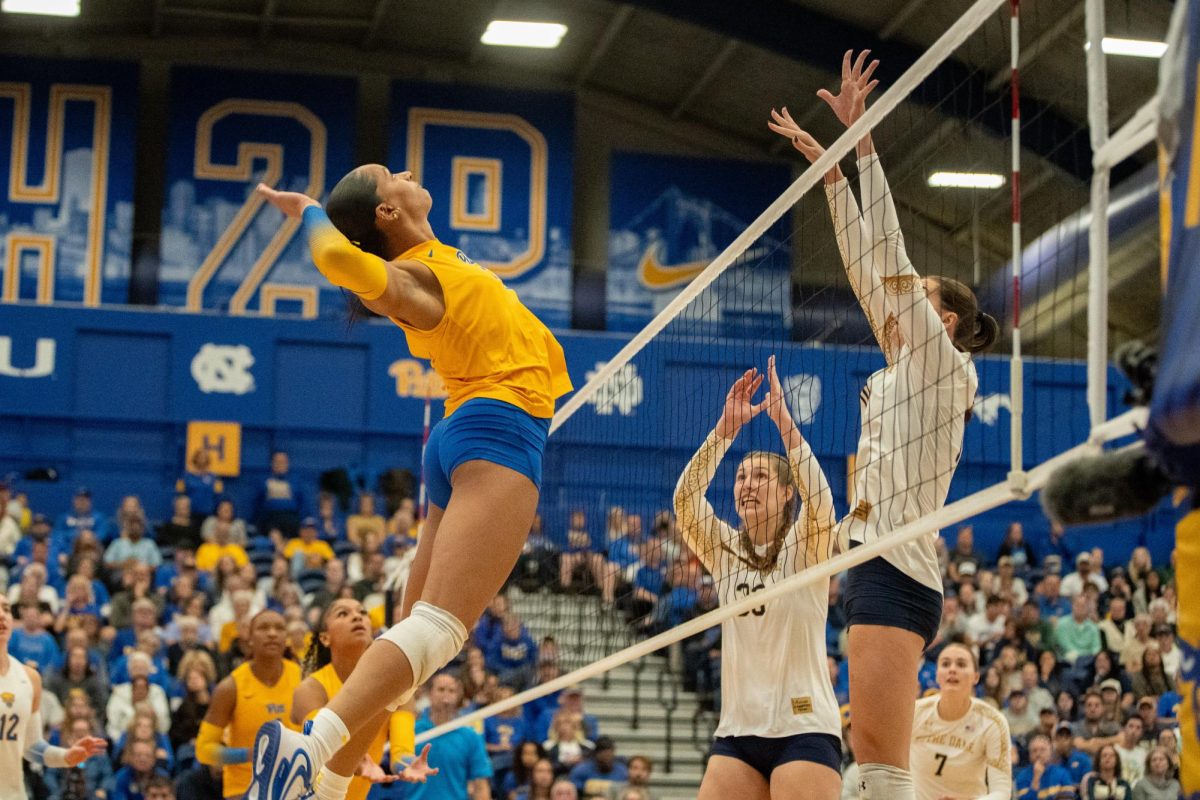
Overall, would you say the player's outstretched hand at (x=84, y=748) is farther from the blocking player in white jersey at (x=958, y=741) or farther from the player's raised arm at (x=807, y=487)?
the player's raised arm at (x=807, y=487)

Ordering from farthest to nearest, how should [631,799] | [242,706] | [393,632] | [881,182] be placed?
[631,799]
[242,706]
[881,182]
[393,632]

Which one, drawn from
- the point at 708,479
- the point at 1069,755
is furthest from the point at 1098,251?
the point at 1069,755

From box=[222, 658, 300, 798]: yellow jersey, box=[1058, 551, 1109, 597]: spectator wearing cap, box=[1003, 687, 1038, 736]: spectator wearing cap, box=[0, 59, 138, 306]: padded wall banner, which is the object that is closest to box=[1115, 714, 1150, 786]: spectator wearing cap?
box=[1003, 687, 1038, 736]: spectator wearing cap

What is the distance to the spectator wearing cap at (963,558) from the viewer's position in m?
18.7

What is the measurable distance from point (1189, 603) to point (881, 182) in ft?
8.91

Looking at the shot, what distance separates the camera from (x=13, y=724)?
901cm

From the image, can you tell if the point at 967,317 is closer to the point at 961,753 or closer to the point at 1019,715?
the point at 961,753

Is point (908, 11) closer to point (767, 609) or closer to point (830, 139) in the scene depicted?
point (830, 139)

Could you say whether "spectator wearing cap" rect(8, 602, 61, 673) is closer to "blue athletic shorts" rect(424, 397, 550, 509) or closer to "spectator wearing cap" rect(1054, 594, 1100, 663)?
"blue athletic shorts" rect(424, 397, 550, 509)

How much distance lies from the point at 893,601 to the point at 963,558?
50.3ft

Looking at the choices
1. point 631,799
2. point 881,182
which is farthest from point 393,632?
point 631,799

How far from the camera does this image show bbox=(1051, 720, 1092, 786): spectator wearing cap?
46.4 ft

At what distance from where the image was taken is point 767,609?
5664 mm

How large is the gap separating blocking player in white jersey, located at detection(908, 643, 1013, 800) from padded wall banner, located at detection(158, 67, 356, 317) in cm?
1584
